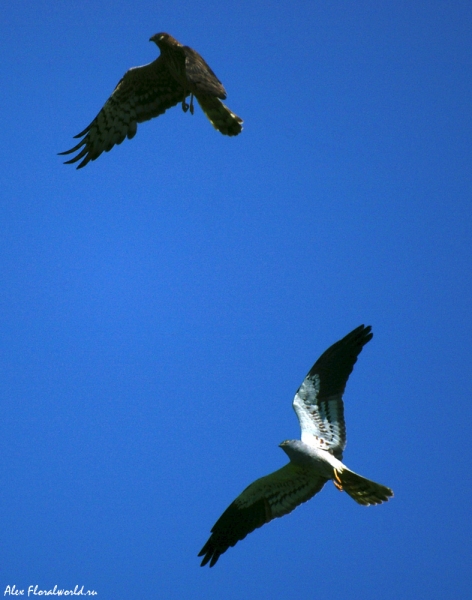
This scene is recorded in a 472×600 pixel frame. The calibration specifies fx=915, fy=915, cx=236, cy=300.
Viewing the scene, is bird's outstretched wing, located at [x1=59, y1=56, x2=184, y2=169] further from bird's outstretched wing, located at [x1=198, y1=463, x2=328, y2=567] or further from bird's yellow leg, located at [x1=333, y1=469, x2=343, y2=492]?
bird's yellow leg, located at [x1=333, y1=469, x2=343, y2=492]

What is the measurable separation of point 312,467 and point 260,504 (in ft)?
2.47

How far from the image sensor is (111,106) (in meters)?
9.68

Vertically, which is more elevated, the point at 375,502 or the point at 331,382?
the point at 331,382

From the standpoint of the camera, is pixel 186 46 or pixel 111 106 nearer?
pixel 186 46

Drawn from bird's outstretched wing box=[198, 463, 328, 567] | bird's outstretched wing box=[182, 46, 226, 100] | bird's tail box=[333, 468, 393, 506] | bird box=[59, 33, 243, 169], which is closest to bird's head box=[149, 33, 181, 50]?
bird box=[59, 33, 243, 169]

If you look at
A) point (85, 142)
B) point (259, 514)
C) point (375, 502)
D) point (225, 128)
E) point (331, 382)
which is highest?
point (85, 142)

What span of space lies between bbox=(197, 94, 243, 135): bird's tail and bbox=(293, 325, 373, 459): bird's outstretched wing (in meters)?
2.18

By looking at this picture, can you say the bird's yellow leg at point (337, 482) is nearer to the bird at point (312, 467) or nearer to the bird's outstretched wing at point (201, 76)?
the bird at point (312, 467)

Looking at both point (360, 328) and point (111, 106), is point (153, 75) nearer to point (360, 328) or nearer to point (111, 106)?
point (111, 106)

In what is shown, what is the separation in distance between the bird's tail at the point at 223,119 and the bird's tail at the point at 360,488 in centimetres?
325

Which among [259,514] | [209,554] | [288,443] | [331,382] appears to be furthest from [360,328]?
[209,554]

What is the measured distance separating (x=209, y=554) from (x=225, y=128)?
4.07 meters

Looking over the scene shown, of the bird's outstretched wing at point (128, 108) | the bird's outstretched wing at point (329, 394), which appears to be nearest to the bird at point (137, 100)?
the bird's outstretched wing at point (128, 108)

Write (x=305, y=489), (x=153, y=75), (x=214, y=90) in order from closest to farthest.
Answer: (x=214, y=90)
(x=305, y=489)
(x=153, y=75)
